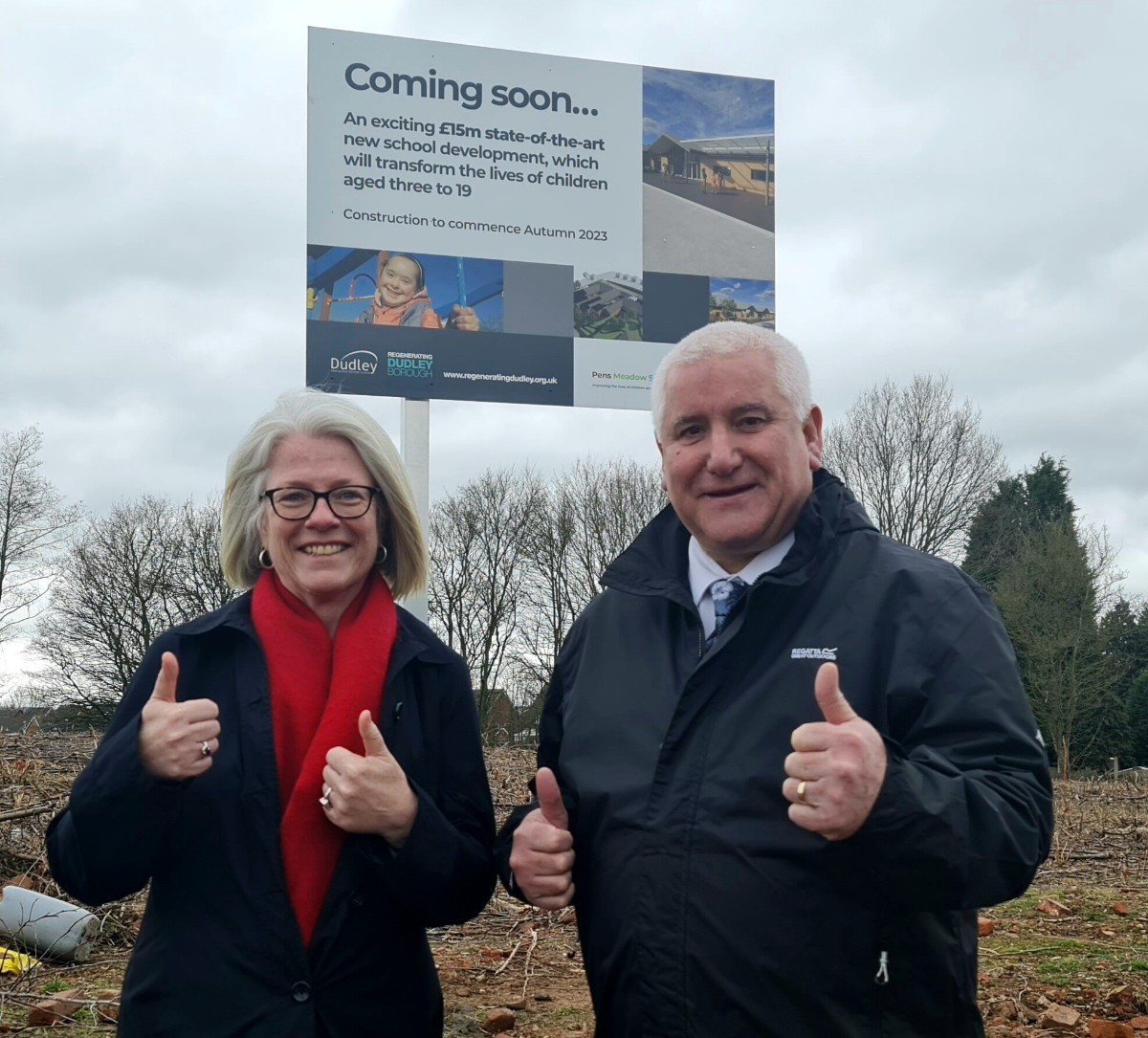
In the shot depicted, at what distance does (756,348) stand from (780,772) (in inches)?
41.1

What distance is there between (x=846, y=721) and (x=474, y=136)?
8418 millimetres

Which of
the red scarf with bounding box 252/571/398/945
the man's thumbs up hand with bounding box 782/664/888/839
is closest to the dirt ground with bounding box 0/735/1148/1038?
the red scarf with bounding box 252/571/398/945

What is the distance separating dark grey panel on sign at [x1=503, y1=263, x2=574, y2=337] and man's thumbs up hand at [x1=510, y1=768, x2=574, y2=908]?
7.38 metres

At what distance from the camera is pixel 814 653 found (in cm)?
251

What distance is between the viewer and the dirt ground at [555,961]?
15.3 ft

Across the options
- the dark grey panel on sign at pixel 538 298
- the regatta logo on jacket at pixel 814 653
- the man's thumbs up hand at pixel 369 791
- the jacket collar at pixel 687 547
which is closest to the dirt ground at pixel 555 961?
the man's thumbs up hand at pixel 369 791

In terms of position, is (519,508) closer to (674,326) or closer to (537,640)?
(537,640)

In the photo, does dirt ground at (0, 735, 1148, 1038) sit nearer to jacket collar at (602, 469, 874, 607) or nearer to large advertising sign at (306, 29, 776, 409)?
jacket collar at (602, 469, 874, 607)

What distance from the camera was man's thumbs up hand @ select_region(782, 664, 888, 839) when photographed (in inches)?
84.5

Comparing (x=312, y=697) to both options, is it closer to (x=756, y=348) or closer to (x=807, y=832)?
(x=807, y=832)

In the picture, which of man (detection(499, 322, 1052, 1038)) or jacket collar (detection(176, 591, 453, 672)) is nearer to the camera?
man (detection(499, 322, 1052, 1038))

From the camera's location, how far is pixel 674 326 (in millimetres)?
10289

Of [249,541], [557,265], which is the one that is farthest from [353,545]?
[557,265]

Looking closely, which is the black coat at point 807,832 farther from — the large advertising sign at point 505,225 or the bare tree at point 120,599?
the bare tree at point 120,599
